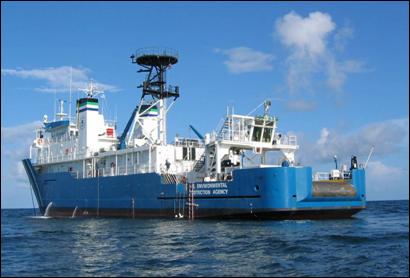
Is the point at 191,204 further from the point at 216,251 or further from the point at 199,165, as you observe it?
the point at 216,251

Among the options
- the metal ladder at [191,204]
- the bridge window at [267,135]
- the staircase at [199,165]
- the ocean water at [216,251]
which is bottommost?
the ocean water at [216,251]

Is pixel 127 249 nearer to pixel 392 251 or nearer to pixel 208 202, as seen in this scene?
pixel 392 251

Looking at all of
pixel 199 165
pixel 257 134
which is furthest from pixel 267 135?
pixel 199 165

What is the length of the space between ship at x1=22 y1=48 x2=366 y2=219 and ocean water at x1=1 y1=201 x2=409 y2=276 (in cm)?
272

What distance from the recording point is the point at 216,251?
18.4 m

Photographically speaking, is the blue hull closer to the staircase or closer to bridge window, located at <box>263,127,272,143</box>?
the staircase

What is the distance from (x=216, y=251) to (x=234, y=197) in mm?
11627

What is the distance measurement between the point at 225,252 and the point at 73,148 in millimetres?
28271

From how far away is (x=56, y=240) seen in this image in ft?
75.5

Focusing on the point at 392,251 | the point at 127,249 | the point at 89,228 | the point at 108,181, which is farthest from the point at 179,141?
the point at 392,251

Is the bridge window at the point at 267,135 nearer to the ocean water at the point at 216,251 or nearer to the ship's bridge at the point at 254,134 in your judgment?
the ship's bridge at the point at 254,134

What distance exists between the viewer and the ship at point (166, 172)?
95.7ft

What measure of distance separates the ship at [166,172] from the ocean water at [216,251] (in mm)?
2716

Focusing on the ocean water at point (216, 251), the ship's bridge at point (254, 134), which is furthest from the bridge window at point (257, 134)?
the ocean water at point (216, 251)
